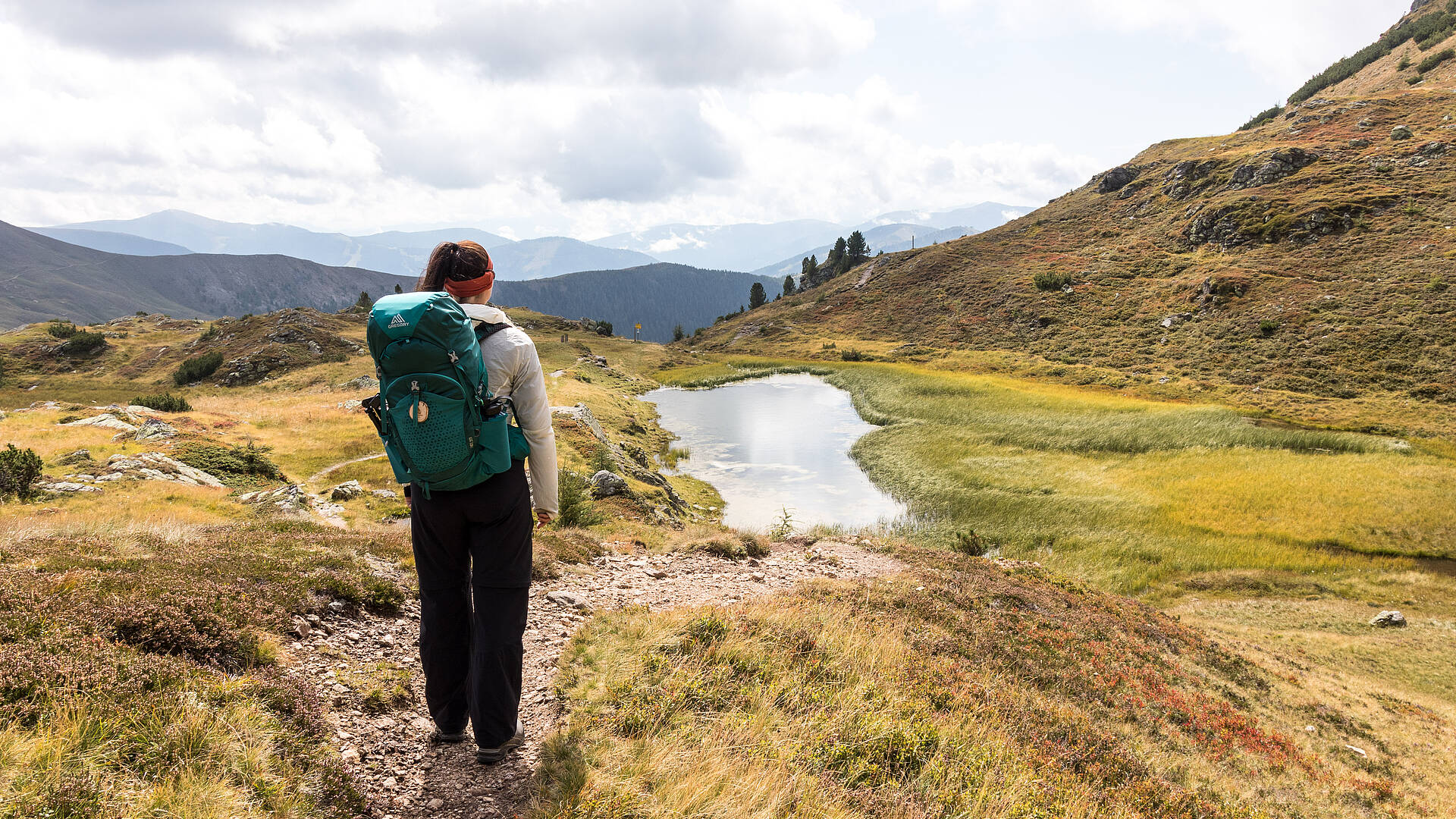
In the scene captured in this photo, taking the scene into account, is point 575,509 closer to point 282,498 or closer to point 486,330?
point 282,498

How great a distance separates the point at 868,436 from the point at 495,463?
40.2 meters

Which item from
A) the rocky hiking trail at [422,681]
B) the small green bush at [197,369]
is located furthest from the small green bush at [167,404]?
the small green bush at [197,369]

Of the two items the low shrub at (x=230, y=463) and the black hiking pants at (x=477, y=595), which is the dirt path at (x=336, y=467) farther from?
the black hiking pants at (x=477, y=595)

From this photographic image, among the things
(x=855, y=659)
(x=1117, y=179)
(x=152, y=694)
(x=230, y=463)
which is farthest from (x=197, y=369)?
(x=1117, y=179)

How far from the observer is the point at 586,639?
7617 mm

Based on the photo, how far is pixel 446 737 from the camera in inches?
200

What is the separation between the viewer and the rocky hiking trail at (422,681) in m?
4.43

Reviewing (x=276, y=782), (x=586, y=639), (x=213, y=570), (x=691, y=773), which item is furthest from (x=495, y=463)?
(x=213, y=570)

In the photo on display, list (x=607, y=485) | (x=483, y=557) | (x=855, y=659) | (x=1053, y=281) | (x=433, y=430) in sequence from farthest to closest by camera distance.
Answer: (x=1053, y=281) → (x=607, y=485) → (x=855, y=659) → (x=483, y=557) → (x=433, y=430)

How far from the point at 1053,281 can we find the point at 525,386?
109313 millimetres

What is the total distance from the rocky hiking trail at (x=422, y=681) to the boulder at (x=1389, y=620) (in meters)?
18.1

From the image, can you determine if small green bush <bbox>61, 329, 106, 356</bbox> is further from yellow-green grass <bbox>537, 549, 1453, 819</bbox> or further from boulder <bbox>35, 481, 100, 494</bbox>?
yellow-green grass <bbox>537, 549, 1453, 819</bbox>

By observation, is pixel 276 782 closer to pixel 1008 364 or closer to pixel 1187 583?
pixel 1187 583

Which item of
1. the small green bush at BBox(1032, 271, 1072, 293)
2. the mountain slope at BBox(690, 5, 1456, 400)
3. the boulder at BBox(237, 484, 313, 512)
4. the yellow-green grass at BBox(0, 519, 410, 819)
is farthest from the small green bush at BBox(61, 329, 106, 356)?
the small green bush at BBox(1032, 271, 1072, 293)
